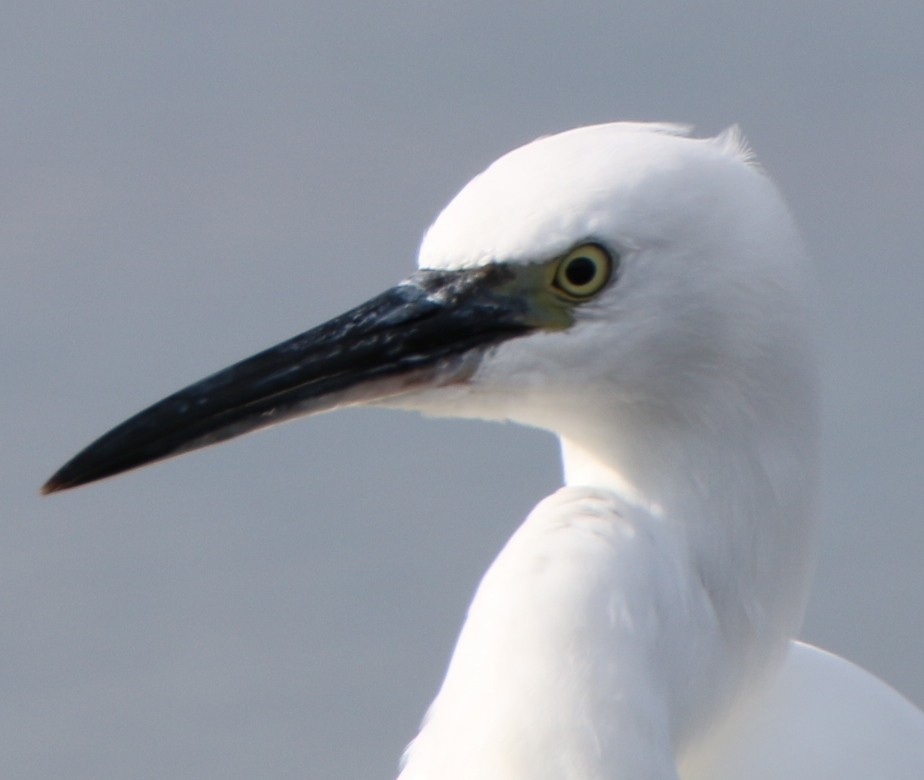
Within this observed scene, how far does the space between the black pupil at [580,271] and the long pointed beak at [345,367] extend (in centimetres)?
9

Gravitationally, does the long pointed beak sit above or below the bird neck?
above

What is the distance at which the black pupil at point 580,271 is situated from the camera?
251cm

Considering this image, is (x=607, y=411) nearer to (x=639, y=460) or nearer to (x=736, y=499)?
(x=639, y=460)

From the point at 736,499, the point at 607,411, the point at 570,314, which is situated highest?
the point at 570,314

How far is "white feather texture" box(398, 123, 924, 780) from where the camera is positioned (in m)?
2.41

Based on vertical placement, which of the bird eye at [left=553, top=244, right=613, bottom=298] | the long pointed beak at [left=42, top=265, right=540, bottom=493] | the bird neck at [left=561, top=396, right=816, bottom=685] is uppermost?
the bird eye at [left=553, top=244, right=613, bottom=298]

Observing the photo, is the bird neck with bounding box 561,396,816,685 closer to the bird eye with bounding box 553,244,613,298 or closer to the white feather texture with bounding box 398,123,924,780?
the white feather texture with bounding box 398,123,924,780

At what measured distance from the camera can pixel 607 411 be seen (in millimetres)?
2607

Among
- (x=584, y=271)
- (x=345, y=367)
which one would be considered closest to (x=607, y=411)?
(x=584, y=271)

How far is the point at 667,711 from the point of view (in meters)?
2.48

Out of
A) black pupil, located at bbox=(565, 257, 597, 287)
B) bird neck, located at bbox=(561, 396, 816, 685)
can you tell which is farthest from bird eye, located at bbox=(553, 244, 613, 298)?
bird neck, located at bbox=(561, 396, 816, 685)

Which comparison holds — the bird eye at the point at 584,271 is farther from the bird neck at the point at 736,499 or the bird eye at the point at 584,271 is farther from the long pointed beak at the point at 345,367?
the bird neck at the point at 736,499

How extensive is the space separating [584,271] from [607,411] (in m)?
0.24

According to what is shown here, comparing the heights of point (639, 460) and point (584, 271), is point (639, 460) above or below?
below
